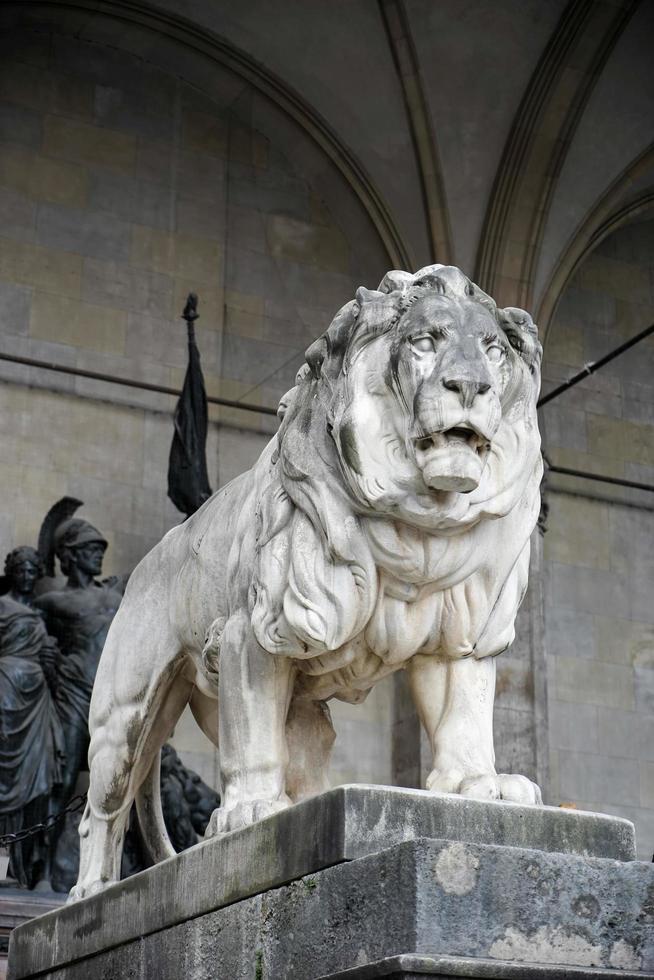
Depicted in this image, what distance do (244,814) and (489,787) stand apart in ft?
2.13

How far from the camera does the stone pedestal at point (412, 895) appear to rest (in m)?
3.63

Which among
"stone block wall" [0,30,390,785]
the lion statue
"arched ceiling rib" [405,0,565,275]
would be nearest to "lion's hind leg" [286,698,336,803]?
the lion statue

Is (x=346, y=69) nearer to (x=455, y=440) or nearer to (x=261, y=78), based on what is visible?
(x=261, y=78)

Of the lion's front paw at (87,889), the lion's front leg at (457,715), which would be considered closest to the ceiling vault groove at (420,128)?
the lion's front paw at (87,889)

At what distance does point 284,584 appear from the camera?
4414mm

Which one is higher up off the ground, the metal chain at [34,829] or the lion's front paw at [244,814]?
the metal chain at [34,829]

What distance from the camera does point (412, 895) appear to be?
11.8 feet

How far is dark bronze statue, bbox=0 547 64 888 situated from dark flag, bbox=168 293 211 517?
1.63m

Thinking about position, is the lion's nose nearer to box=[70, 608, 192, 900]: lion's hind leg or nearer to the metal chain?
box=[70, 608, 192, 900]: lion's hind leg

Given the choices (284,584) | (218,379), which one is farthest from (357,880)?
(218,379)

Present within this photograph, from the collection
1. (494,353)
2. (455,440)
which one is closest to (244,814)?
(455,440)

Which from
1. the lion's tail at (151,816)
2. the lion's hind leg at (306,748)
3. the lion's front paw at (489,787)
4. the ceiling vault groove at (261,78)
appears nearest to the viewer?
the lion's front paw at (489,787)

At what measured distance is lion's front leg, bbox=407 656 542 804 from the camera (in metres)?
A: 4.36

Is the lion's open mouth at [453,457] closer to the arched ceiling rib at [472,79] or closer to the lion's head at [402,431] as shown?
the lion's head at [402,431]
